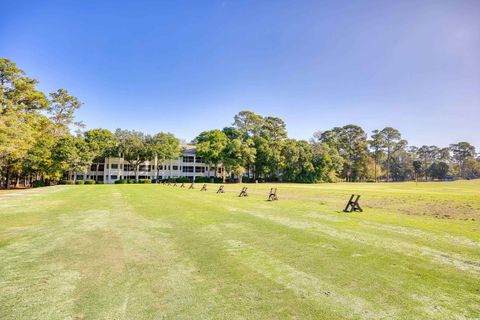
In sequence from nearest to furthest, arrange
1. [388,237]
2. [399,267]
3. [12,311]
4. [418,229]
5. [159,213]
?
[12,311]
[399,267]
[388,237]
[418,229]
[159,213]

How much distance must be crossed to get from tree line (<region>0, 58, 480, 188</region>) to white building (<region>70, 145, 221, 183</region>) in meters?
2.87

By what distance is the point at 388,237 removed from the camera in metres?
9.13

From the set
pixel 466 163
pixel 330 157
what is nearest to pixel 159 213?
pixel 330 157

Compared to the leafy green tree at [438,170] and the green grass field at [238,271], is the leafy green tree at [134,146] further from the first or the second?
the leafy green tree at [438,170]

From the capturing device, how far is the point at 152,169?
80250 mm

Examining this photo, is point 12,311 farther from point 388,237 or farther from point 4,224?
point 388,237

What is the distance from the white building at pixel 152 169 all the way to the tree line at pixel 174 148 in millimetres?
2867

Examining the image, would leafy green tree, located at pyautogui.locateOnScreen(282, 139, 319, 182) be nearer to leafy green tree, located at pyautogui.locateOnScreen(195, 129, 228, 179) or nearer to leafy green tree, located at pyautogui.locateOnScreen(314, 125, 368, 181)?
leafy green tree, located at pyautogui.locateOnScreen(195, 129, 228, 179)

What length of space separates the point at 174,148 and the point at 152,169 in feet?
42.5

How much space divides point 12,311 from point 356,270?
6.62 metres

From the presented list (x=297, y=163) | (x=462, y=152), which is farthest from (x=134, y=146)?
(x=462, y=152)

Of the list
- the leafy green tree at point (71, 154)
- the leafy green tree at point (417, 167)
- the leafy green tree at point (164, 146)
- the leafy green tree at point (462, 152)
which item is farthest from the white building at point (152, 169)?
the leafy green tree at point (462, 152)

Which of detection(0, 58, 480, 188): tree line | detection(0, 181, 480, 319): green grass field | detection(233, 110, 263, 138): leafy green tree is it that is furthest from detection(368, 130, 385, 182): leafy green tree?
detection(0, 181, 480, 319): green grass field

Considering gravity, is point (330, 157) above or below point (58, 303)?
above
